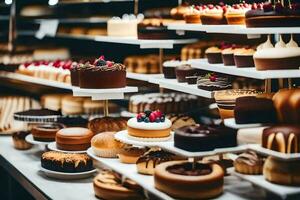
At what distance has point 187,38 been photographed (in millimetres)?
5203

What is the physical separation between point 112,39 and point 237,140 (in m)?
2.24

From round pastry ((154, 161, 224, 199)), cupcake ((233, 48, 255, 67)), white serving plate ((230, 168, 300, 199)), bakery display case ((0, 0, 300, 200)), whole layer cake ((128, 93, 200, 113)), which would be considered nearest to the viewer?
white serving plate ((230, 168, 300, 199))

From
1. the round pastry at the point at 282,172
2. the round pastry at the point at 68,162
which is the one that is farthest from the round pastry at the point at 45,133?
the round pastry at the point at 282,172

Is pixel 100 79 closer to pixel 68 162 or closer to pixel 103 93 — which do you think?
pixel 103 93

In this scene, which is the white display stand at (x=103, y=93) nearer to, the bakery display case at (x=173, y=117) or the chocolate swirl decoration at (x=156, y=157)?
the bakery display case at (x=173, y=117)

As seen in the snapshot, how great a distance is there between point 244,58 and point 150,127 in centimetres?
72

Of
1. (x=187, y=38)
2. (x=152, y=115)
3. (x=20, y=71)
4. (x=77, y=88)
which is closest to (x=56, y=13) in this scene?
(x=20, y=71)

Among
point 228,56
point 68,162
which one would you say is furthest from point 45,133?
point 228,56

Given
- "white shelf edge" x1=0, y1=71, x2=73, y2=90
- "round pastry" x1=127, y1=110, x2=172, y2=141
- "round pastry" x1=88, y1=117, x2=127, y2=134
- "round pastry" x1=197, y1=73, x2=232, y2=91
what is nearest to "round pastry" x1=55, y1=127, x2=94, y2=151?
"round pastry" x1=88, y1=117, x2=127, y2=134

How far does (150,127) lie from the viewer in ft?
12.0

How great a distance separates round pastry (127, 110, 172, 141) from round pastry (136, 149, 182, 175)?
10 centimetres

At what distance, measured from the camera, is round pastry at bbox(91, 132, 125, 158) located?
3932 millimetres

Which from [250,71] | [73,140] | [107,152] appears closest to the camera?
[250,71]

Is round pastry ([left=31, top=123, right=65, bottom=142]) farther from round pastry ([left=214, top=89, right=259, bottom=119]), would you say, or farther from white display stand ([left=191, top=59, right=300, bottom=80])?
round pastry ([left=214, top=89, right=259, bottom=119])
